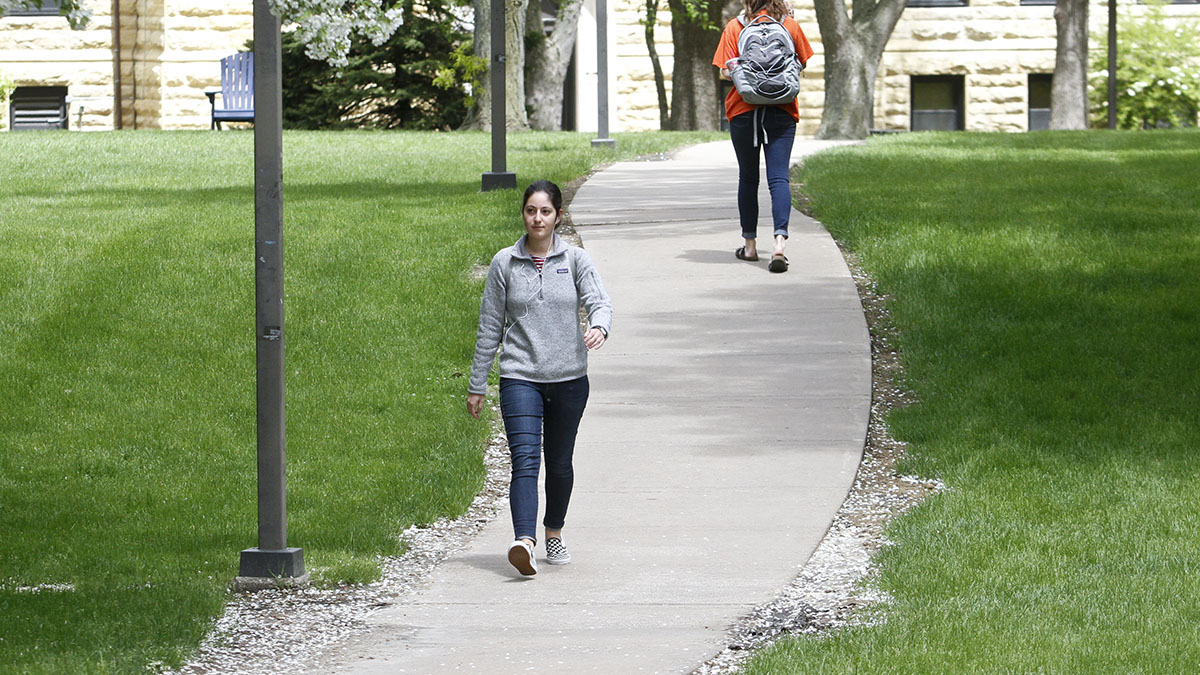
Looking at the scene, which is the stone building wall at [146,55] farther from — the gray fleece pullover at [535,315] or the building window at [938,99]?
the gray fleece pullover at [535,315]

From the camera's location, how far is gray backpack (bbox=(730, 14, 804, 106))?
10523mm

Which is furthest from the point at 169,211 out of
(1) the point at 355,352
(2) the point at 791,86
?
(2) the point at 791,86

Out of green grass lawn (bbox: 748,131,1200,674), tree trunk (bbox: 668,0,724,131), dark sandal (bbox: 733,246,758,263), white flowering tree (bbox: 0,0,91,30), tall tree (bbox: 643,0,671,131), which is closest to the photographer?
green grass lawn (bbox: 748,131,1200,674)

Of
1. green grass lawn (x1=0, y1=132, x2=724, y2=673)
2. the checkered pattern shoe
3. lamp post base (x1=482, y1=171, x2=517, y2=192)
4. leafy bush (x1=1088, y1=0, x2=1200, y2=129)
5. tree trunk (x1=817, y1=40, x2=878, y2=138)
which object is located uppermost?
leafy bush (x1=1088, y1=0, x2=1200, y2=129)

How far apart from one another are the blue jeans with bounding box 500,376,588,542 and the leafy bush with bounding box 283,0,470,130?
21454 millimetres

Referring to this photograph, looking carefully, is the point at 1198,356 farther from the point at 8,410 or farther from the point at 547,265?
the point at 8,410

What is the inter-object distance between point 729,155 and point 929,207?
596 centimetres

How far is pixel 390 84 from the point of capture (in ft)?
92.5

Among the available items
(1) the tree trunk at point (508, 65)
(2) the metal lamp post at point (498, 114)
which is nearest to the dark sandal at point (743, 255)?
(2) the metal lamp post at point (498, 114)

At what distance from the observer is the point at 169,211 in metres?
13.0

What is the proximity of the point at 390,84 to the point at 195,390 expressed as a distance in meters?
19.9

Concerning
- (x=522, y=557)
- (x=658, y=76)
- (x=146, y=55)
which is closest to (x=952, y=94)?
(x=658, y=76)

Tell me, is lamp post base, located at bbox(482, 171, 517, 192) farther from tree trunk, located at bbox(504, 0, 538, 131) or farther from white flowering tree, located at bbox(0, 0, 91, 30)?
white flowering tree, located at bbox(0, 0, 91, 30)

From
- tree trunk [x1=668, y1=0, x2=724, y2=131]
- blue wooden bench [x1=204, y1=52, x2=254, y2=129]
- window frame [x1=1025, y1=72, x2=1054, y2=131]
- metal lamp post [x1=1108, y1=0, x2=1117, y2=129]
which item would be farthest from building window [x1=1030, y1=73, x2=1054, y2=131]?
blue wooden bench [x1=204, y1=52, x2=254, y2=129]
